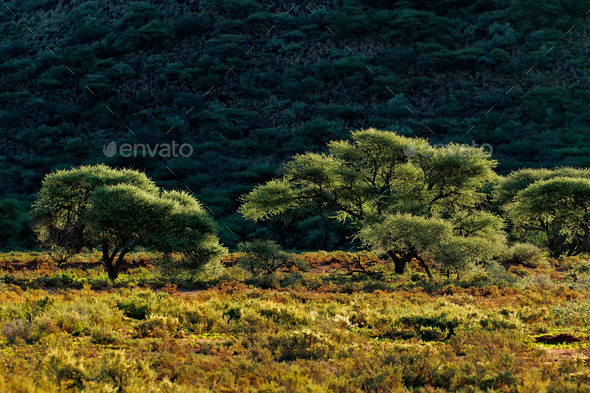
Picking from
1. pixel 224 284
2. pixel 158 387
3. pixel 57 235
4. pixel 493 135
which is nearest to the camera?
pixel 158 387

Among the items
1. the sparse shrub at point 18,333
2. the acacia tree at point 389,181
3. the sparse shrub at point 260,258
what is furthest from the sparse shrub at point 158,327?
the acacia tree at point 389,181

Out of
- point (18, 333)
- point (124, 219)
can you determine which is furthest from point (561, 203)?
point (18, 333)

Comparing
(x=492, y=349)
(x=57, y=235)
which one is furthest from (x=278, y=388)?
(x=57, y=235)

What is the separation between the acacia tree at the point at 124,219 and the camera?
21.0 metres

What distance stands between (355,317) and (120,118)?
64.7 meters

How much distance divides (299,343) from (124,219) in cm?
1300

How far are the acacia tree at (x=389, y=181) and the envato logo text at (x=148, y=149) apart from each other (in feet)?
119

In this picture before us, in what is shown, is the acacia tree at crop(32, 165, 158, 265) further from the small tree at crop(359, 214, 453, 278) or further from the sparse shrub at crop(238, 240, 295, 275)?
the small tree at crop(359, 214, 453, 278)

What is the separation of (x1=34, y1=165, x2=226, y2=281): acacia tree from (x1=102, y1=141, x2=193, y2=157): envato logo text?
3785 cm

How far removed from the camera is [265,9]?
8856 cm

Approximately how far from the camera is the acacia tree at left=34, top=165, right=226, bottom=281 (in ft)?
69.1

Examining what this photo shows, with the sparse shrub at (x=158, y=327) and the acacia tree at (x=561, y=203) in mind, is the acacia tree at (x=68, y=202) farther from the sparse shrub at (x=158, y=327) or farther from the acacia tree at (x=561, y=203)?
the acacia tree at (x=561, y=203)

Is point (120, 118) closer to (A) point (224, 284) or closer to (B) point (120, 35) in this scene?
(B) point (120, 35)

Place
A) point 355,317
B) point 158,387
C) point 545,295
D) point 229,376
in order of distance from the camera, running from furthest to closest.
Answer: point 545,295, point 355,317, point 229,376, point 158,387
